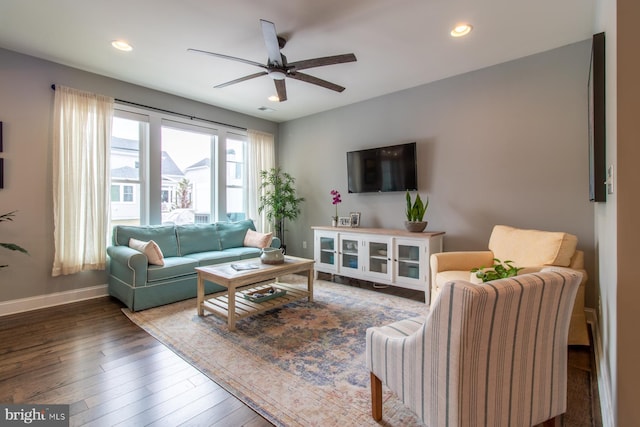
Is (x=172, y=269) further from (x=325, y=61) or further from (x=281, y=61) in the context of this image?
(x=325, y=61)

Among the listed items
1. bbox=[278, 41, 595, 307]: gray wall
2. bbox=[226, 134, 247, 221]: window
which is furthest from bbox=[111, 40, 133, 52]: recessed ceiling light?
bbox=[278, 41, 595, 307]: gray wall

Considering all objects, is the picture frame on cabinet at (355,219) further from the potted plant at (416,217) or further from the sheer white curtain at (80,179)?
the sheer white curtain at (80,179)

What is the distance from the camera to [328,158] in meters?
5.00

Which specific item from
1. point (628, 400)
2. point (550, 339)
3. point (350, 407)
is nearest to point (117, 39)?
point (350, 407)

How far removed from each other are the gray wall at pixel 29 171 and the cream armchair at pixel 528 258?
4087 millimetres

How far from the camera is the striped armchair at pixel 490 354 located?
1.08 m

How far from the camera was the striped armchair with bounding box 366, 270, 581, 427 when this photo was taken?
1076mm

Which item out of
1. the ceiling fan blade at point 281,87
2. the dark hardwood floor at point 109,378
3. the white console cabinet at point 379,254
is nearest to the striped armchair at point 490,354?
the dark hardwood floor at point 109,378

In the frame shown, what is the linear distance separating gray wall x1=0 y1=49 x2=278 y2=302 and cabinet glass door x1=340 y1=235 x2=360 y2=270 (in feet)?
Result: 10.8

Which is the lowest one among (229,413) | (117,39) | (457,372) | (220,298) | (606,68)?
(229,413)

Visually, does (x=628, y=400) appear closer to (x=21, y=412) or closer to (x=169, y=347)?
(x=169, y=347)

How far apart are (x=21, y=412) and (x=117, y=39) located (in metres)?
3.02

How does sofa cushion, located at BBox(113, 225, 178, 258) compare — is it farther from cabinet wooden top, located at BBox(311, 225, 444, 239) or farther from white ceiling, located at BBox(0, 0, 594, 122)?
cabinet wooden top, located at BBox(311, 225, 444, 239)

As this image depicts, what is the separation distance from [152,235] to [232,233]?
3.74 ft
